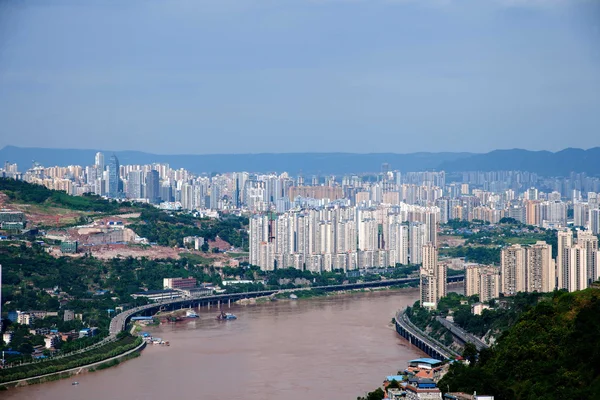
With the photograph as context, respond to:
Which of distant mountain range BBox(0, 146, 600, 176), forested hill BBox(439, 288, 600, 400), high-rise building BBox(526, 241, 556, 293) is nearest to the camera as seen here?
forested hill BBox(439, 288, 600, 400)

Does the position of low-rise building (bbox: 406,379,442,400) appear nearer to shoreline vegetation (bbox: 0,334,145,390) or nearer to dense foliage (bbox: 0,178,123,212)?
shoreline vegetation (bbox: 0,334,145,390)

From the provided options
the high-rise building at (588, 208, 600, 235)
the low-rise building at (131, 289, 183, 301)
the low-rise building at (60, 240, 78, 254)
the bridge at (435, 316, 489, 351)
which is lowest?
the low-rise building at (131, 289, 183, 301)

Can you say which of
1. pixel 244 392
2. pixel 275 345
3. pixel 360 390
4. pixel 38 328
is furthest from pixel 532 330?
pixel 38 328

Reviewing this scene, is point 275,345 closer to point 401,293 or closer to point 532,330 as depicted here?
point 532,330

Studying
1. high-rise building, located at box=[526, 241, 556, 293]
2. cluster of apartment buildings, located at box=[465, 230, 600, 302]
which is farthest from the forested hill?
high-rise building, located at box=[526, 241, 556, 293]

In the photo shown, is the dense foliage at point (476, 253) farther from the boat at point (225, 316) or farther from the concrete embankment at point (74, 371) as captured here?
the concrete embankment at point (74, 371)

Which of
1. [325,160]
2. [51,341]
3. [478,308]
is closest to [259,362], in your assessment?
[51,341]

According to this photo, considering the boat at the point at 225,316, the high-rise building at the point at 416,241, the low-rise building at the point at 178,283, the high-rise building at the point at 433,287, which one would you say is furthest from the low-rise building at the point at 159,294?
the high-rise building at the point at 416,241
